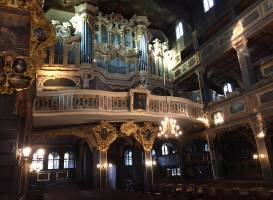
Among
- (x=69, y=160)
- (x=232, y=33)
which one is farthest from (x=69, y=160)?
(x=232, y=33)

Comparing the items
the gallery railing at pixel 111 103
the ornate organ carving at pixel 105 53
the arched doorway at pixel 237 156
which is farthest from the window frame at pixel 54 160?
the arched doorway at pixel 237 156

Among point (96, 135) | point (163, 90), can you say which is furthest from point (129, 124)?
point (163, 90)

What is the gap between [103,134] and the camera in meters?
15.0

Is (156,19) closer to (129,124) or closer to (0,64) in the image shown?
(129,124)

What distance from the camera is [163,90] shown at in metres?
20.5

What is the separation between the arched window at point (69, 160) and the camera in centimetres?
2064

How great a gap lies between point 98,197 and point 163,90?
35.2 feet

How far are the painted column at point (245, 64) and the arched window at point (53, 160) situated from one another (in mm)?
15063

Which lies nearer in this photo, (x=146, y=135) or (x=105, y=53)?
(x=146, y=135)

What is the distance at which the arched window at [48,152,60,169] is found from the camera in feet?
65.8

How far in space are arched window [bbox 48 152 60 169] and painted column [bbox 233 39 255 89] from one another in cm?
1506

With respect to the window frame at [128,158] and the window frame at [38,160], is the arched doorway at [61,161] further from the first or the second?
the window frame at [128,158]

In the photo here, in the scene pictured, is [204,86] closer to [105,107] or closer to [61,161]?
[105,107]

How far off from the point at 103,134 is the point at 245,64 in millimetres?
9257
